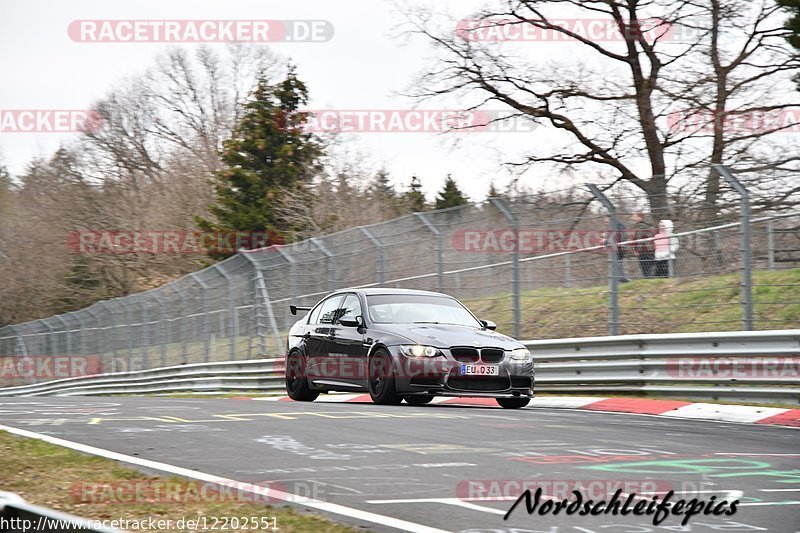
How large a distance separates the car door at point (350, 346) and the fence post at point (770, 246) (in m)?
4.95

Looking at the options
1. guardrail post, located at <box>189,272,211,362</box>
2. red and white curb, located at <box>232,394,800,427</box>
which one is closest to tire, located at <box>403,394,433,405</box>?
red and white curb, located at <box>232,394,800,427</box>

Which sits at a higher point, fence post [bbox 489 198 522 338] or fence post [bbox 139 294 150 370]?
fence post [bbox 489 198 522 338]

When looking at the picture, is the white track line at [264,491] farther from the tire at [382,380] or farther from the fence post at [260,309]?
the fence post at [260,309]

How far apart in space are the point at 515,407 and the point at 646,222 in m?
3.16

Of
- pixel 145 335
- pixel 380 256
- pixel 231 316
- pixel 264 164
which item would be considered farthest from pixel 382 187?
pixel 380 256

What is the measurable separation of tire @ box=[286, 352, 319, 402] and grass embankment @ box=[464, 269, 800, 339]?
10.9 feet

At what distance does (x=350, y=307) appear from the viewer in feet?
47.5

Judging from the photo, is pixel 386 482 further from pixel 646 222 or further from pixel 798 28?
pixel 798 28

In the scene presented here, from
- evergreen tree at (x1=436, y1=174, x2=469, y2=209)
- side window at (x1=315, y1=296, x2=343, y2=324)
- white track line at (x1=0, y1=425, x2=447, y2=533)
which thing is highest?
evergreen tree at (x1=436, y1=174, x2=469, y2=209)

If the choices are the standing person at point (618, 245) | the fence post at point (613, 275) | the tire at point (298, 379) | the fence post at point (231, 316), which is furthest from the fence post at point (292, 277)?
the standing person at point (618, 245)

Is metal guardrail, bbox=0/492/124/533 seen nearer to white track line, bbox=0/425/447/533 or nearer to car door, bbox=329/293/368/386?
white track line, bbox=0/425/447/533

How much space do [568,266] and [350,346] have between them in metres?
3.53

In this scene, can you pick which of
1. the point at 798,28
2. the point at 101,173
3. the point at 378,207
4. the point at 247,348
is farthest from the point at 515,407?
the point at 101,173

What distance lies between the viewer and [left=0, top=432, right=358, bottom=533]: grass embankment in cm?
532
